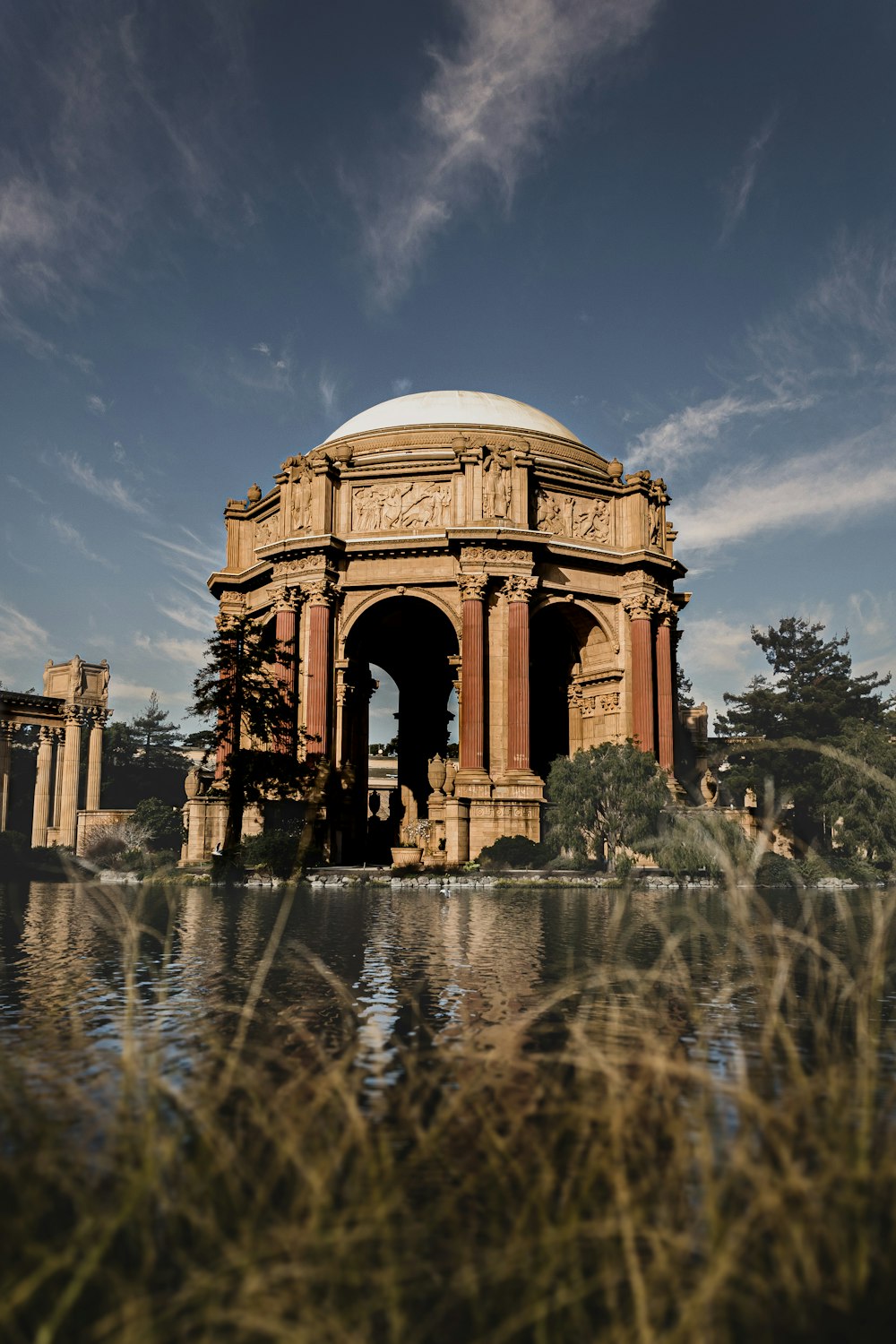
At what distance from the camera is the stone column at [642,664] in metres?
46.6

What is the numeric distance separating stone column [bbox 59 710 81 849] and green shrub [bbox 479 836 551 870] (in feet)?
91.3

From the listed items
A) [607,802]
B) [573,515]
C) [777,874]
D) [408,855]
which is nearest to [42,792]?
[408,855]

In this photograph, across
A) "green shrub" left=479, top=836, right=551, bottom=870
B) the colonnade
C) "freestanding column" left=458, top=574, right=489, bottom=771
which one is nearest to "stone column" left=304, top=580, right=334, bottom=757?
"freestanding column" left=458, top=574, right=489, bottom=771

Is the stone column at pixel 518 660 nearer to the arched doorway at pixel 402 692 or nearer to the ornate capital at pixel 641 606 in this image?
the arched doorway at pixel 402 692

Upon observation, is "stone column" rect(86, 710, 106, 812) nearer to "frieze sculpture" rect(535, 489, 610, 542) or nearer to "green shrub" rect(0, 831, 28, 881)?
"green shrub" rect(0, 831, 28, 881)

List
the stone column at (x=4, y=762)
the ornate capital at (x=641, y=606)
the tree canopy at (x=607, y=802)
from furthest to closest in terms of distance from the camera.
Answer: the stone column at (x=4, y=762) < the ornate capital at (x=641, y=606) < the tree canopy at (x=607, y=802)

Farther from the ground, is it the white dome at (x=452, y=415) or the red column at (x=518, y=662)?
the white dome at (x=452, y=415)

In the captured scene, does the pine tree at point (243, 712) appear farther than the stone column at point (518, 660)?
No

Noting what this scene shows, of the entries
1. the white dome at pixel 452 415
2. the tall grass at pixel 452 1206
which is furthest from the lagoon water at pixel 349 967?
the white dome at pixel 452 415

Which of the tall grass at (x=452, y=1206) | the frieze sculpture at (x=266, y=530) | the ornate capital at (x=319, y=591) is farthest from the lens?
the frieze sculpture at (x=266, y=530)

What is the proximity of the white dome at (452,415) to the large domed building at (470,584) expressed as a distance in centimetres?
18

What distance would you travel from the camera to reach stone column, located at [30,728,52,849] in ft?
193

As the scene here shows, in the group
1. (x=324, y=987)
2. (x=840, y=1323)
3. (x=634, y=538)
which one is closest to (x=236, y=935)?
(x=324, y=987)

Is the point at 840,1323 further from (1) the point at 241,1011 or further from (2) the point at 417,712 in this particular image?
(2) the point at 417,712
